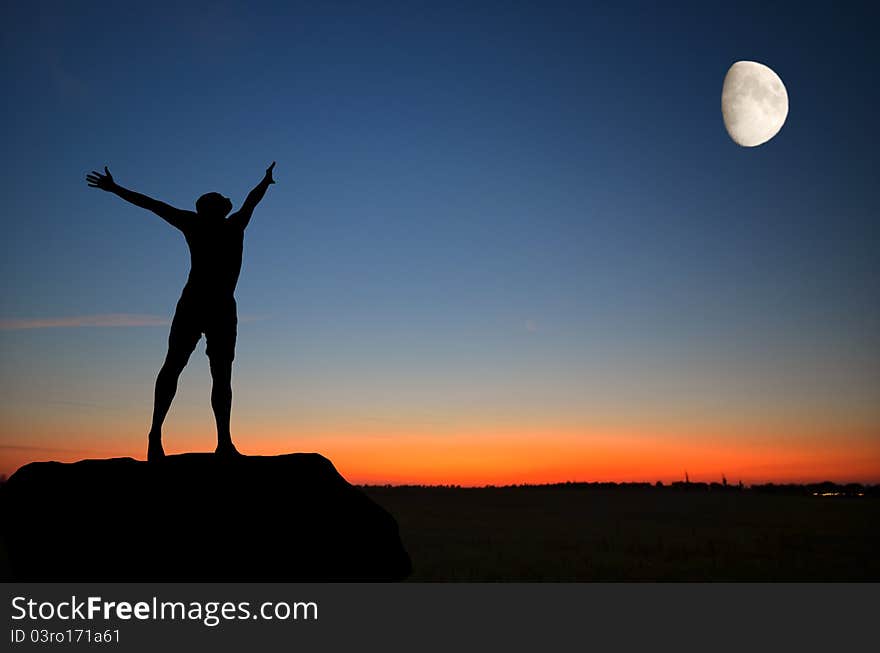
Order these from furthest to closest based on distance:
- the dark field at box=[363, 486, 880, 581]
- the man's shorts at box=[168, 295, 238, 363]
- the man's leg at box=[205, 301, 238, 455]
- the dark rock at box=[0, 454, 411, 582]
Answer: the dark field at box=[363, 486, 880, 581]
the man's leg at box=[205, 301, 238, 455]
the man's shorts at box=[168, 295, 238, 363]
the dark rock at box=[0, 454, 411, 582]

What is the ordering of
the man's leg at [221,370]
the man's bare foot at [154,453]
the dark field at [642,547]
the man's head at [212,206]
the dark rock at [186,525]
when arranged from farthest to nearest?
the dark field at [642,547] < the man's head at [212,206] < the man's leg at [221,370] < the man's bare foot at [154,453] < the dark rock at [186,525]

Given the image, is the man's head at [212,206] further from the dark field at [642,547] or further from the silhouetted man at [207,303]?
the dark field at [642,547]

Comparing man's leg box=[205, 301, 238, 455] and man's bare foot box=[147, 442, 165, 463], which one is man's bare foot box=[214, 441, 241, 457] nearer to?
man's leg box=[205, 301, 238, 455]

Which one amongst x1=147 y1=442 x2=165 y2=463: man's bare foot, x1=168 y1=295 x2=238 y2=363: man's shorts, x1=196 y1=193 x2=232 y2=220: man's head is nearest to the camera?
x1=147 y1=442 x2=165 y2=463: man's bare foot

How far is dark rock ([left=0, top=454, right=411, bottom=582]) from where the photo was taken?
8.50 metres

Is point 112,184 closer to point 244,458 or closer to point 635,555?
point 244,458

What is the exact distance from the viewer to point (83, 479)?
9.14 metres

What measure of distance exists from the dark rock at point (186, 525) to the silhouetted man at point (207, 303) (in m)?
0.71

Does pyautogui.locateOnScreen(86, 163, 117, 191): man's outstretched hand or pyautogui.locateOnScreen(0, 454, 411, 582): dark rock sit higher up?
pyautogui.locateOnScreen(86, 163, 117, 191): man's outstretched hand

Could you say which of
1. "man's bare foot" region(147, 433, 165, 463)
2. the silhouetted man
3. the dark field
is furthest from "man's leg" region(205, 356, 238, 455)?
the dark field

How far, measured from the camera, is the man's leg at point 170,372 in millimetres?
9609

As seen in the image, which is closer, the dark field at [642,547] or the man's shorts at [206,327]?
the man's shorts at [206,327]

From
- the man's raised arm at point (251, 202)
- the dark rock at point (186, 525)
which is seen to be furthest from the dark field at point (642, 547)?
the man's raised arm at point (251, 202)

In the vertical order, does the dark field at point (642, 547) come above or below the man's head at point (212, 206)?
below
